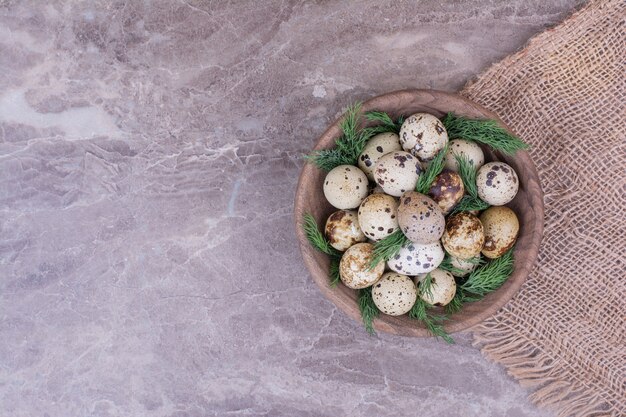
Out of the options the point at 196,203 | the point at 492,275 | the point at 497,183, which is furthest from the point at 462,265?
the point at 196,203

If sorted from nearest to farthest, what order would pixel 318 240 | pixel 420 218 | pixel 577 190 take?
pixel 420 218 < pixel 318 240 < pixel 577 190

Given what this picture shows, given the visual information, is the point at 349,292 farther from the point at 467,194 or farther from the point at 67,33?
the point at 67,33

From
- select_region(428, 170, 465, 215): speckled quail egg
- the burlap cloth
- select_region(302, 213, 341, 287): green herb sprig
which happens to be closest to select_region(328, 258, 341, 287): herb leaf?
select_region(302, 213, 341, 287): green herb sprig

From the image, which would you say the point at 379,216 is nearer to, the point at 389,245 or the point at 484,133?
the point at 389,245

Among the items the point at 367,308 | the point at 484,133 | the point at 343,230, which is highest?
the point at 484,133

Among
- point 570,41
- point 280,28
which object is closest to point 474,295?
point 570,41

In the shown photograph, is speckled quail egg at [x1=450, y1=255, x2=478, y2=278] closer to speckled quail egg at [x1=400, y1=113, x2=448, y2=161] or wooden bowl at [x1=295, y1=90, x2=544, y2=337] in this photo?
wooden bowl at [x1=295, y1=90, x2=544, y2=337]
